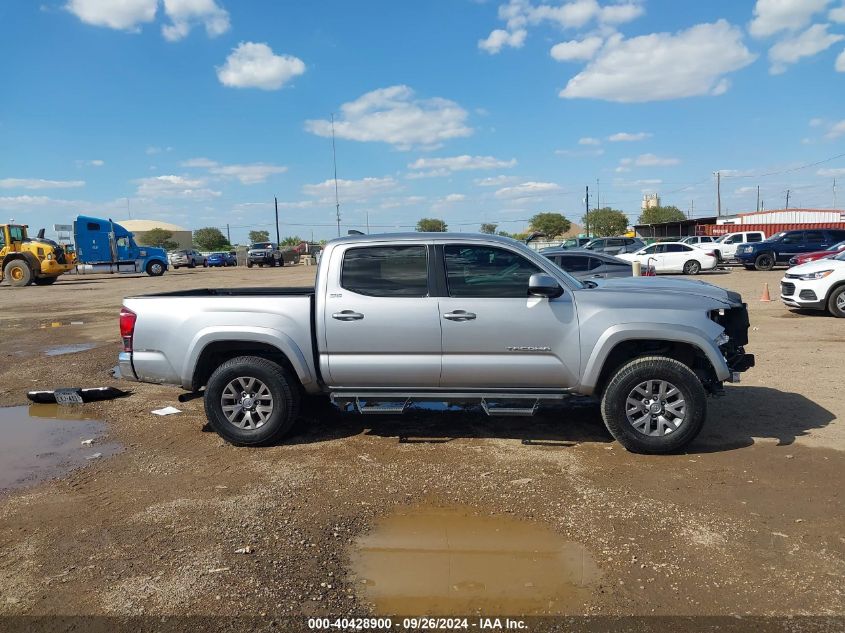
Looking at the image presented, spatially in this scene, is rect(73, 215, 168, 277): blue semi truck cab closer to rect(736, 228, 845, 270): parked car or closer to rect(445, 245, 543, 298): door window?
rect(736, 228, 845, 270): parked car

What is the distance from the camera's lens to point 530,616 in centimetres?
297

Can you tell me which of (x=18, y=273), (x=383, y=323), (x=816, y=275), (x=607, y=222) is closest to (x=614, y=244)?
(x=816, y=275)

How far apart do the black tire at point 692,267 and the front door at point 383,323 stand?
79.6 feet

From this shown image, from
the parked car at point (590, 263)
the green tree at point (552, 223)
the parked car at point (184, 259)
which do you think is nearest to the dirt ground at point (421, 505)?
the parked car at point (590, 263)

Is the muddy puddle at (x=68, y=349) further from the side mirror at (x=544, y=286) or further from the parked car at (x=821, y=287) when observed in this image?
the parked car at (x=821, y=287)

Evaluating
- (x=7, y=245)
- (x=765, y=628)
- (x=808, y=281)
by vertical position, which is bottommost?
(x=765, y=628)

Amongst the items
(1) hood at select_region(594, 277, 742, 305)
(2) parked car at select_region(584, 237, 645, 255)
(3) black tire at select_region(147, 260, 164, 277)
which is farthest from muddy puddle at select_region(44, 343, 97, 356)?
(3) black tire at select_region(147, 260, 164, 277)

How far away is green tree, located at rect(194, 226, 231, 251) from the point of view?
106188 millimetres

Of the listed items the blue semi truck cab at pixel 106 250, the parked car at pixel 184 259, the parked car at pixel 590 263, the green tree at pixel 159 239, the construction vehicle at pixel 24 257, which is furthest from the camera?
the green tree at pixel 159 239

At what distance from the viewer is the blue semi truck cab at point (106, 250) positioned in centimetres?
3353

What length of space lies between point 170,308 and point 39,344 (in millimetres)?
8047

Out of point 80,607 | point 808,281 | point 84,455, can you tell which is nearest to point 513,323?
point 80,607

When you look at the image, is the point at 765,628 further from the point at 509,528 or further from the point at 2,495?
the point at 2,495

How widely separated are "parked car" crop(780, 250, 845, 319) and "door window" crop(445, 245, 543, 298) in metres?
9.58
